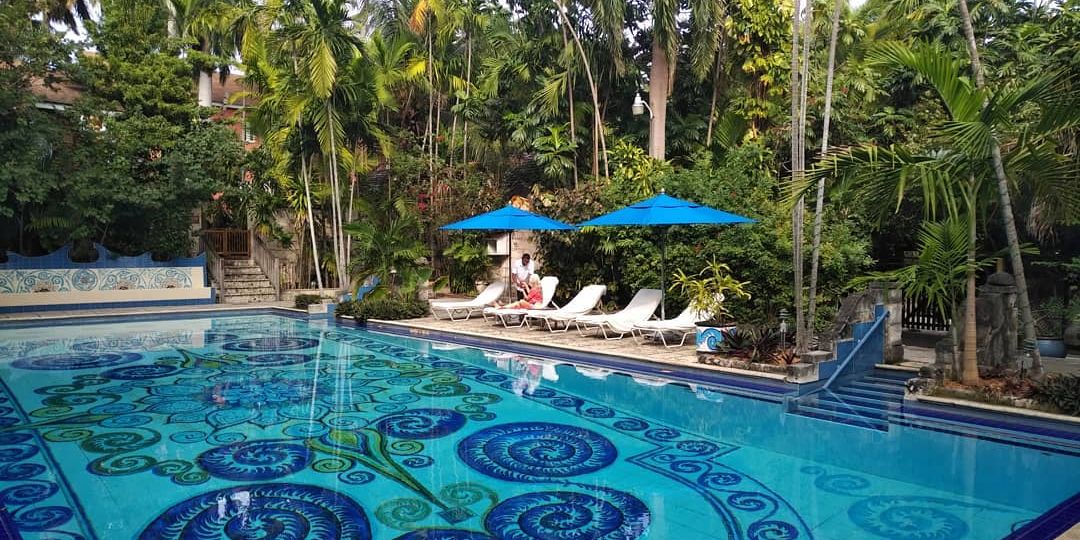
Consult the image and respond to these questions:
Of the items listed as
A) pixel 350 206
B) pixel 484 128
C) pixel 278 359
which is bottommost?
pixel 278 359

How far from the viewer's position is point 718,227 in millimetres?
12789

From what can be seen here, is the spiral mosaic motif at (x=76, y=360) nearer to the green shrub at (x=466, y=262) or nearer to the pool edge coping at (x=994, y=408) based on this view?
the green shrub at (x=466, y=262)

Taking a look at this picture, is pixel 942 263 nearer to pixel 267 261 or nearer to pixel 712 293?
pixel 712 293

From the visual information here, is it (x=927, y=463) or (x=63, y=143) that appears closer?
(x=927, y=463)

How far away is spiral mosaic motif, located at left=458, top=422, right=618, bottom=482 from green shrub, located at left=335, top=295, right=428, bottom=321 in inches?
343

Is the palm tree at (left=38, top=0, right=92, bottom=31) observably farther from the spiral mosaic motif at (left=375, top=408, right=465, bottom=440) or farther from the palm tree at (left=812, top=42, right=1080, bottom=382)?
the palm tree at (left=812, top=42, right=1080, bottom=382)

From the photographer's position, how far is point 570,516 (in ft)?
14.8

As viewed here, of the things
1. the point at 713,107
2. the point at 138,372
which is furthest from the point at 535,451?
the point at 713,107

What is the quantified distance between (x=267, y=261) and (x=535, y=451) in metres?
18.1

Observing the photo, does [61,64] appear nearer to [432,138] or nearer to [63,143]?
[63,143]

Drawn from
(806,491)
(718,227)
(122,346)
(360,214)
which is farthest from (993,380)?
(360,214)

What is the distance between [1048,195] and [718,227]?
20.2 feet

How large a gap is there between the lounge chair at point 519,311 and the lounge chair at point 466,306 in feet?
1.96

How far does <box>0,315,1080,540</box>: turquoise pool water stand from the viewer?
4.41 m
